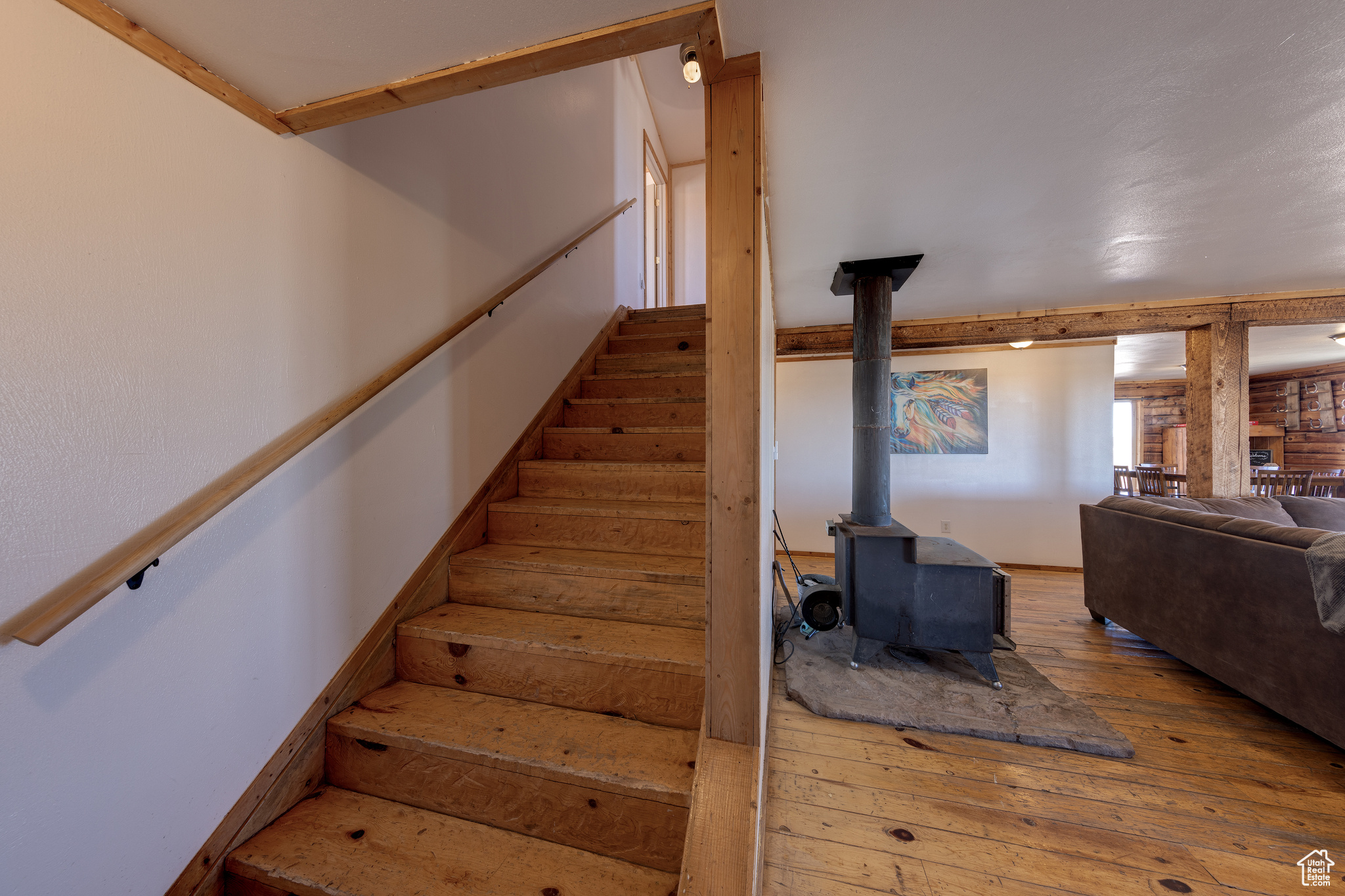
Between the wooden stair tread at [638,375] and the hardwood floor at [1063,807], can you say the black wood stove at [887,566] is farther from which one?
the wooden stair tread at [638,375]

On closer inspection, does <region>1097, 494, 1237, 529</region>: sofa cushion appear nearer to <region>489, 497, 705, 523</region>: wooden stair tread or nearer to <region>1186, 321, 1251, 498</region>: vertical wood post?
<region>1186, 321, 1251, 498</region>: vertical wood post

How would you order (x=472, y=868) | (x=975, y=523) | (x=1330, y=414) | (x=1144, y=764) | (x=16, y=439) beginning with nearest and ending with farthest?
(x=16, y=439)
(x=472, y=868)
(x=1144, y=764)
(x=975, y=523)
(x=1330, y=414)

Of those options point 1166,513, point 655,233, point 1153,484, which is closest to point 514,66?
point 1166,513

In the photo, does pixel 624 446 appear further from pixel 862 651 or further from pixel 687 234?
pixel 687 234

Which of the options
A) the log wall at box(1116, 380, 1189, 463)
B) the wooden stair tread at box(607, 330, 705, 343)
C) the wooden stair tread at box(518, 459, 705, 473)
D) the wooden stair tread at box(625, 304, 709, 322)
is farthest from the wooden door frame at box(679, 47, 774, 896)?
the log wall at box(1116, 380, 1189, 463)

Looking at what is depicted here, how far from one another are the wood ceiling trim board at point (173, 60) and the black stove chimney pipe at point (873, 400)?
2703 millimetres

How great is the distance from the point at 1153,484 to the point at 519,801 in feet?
21.5

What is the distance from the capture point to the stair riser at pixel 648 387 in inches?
105

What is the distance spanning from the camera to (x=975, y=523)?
448cm

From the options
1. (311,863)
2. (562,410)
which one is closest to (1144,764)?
(311,863)

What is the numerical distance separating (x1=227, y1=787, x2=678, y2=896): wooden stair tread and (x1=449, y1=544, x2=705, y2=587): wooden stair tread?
0.76 m

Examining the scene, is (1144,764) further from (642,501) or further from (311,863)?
(311,863)

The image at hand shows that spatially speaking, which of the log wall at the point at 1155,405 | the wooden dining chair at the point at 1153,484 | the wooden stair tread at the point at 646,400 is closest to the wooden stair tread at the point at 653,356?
the wooden stair tread at the point at 646,400

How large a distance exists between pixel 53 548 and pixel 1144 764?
10.7 feet
